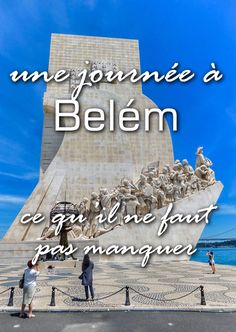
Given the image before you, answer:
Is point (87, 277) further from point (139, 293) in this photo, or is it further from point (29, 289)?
point (29, 289)

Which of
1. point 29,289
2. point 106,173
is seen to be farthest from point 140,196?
point 29,289

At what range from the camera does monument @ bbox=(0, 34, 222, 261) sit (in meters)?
14.5

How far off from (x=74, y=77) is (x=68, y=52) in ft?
9.84

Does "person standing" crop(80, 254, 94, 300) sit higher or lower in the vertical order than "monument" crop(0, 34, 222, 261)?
lower

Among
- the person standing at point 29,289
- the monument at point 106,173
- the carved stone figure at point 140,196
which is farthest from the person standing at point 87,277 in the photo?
the carved stone figure at point 140,196

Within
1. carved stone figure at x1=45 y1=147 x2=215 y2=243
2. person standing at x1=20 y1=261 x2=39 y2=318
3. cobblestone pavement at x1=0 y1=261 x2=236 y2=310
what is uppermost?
carved stone figure at x1=45 y1=147 x2=215 y2=243

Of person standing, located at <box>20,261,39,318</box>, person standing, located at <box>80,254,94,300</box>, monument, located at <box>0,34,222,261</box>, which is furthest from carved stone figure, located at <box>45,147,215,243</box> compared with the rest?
person standing, located at <box>20,261,39,318</box>

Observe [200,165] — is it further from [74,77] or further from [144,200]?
[74,77]

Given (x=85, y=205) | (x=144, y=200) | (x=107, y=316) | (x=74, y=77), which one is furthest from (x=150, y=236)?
(x=74, y=77)

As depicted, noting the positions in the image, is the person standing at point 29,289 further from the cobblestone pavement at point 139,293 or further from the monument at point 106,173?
the monument at point 106,173

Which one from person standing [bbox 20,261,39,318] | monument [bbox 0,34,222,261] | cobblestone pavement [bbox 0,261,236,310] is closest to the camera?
person standing [bbox 20,261,39,318]

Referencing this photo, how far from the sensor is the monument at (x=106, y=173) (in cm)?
1448

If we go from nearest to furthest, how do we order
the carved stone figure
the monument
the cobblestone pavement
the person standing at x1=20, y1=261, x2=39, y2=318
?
the person standing at x1=20, y1=261, x2=39, y2=318, the cobblestone pavement, the monument, the carved stone figure

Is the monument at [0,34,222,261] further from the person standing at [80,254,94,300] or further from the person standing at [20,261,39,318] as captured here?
the person standing at [20,261,39,318]
